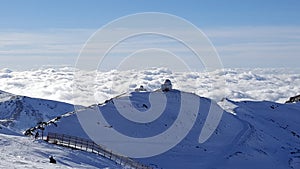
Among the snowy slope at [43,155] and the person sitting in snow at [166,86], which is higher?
the person sitting in snow at [166,86]

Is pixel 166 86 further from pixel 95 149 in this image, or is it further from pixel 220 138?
pixel 95 149

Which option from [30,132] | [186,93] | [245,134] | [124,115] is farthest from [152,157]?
[186,93]

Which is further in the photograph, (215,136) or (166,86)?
(166,86)

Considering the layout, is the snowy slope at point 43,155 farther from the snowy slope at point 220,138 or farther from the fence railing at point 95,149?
the snowy slope at point 220,138

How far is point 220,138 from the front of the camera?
64.3 metres

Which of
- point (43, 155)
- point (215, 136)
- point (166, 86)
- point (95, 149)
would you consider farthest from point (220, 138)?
point (43, 155)

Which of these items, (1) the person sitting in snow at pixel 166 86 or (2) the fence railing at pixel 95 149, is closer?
(2) the fence railing at pixel 95 149

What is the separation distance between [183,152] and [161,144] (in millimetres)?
3177

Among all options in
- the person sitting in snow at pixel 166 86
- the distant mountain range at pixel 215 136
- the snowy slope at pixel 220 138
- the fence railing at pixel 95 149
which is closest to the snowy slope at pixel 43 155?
the fence railing at pixel 95 149

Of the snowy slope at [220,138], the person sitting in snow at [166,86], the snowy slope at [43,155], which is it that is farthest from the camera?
the person sitting in snow at [166,86]

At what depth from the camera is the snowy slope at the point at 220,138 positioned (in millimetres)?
55469

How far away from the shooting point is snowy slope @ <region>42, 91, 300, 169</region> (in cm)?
5547

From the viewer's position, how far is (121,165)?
42031 millimetres

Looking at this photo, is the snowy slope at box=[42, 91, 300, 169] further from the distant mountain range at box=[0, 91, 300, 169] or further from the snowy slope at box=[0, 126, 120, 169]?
the snowy slope at box=[0, 126, 120, 169]
